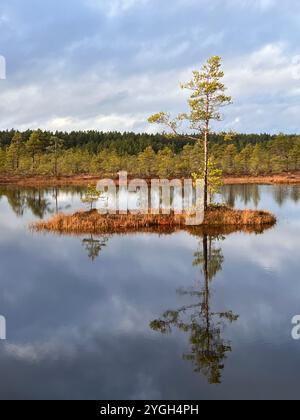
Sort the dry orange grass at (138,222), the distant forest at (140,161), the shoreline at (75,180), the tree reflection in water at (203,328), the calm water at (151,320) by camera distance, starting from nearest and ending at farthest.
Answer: the calm water at (151,320), the tree reflection in water at (203,328), the dry orange grass at (138,222), the shoreline at (75,180), the distant forest at (140,161)

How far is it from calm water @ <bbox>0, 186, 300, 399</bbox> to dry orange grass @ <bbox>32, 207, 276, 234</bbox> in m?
5.98

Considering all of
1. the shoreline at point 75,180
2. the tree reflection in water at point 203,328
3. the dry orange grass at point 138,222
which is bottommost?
the tree reflection in water at point 203,328

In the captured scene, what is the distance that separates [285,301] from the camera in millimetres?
16219

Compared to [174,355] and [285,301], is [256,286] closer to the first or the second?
[285,301]

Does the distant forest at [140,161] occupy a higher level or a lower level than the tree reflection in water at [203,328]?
higher

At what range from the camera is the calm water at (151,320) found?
418 inches

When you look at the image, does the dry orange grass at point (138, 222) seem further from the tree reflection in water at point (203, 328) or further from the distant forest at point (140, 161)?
the distant forest at point (140, 161)

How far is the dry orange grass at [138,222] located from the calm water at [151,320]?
5.98m

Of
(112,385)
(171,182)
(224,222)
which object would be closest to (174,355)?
(112,385)

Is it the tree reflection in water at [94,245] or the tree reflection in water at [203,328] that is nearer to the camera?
the tree reflection in water at [203,328]

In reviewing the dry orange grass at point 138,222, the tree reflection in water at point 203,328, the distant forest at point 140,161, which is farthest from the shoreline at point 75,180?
the tree reflection in water at point 203,328

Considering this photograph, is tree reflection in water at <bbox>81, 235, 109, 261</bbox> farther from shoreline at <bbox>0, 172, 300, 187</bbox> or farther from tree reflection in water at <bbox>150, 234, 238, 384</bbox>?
shoreline at <bbox>0, 172, 300, 187</bbox>

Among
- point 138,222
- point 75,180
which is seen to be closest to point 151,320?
point 138,222

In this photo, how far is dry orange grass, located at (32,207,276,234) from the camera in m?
33.0
